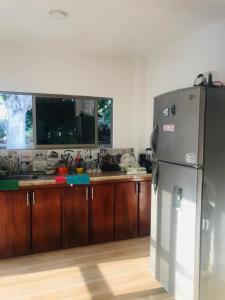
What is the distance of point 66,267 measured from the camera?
282 cm

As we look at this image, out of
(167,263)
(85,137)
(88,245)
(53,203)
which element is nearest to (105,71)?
(85,137)

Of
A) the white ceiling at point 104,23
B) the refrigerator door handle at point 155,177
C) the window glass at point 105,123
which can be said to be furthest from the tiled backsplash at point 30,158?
the refrigerator door handle at point 155,177

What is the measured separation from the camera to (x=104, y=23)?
268 cm

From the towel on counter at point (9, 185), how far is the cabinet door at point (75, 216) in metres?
0.57

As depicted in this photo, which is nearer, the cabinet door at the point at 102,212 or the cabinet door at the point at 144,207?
the cabinet door at the point at 102,212

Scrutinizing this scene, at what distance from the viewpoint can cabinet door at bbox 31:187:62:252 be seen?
10.1 ft

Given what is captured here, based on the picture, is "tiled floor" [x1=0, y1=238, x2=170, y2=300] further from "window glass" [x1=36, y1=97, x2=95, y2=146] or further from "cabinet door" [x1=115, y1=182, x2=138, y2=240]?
"window glass" [x1=36, y1=97, x2=95, y2=146]

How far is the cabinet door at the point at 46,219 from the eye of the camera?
3066 mm

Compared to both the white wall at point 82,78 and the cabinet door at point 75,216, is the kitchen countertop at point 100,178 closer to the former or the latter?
the cabinet door at point 75,216

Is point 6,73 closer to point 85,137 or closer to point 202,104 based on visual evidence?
point 85,137

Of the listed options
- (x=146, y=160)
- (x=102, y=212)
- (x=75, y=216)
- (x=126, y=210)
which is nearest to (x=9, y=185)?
(x=75, y=216)

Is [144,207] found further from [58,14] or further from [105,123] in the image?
[58,14]

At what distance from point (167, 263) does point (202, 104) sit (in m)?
1.46

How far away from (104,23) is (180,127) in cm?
140
